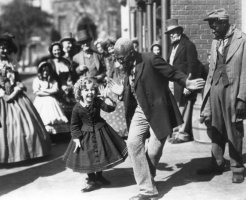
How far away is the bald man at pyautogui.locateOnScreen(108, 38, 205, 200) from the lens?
536 cm

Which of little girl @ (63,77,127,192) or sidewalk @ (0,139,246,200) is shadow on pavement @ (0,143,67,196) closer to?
sidewalk @ (0,139,246,200)

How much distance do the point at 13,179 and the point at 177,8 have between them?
4640 mm

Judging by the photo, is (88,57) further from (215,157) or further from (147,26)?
(147,26)

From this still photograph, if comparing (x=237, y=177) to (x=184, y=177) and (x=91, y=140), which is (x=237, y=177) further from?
(x=91, y=140)

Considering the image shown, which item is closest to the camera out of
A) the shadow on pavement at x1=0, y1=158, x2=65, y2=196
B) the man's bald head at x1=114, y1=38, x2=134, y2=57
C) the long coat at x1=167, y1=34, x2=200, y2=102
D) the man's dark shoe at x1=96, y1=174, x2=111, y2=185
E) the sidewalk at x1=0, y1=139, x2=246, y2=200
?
the man's bald head at x1=114, y1=38, x2=134, y2=57

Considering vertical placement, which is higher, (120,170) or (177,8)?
(177,8)

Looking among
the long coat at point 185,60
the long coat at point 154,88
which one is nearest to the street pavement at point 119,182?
the long coat at point 154,88

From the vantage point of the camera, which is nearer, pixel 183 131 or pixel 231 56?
pixel 231 56

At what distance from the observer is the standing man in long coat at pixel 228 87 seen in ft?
19.4

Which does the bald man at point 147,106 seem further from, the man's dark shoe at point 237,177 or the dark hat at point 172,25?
the dark hat at point 172,25

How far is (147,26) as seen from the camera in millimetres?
14625

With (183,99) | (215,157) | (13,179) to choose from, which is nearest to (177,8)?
(183,99)

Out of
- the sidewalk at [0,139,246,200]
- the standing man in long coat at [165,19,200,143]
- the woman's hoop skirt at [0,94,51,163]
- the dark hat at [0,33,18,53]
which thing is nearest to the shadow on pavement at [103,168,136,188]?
the sidewalk at [0,139,246,200]

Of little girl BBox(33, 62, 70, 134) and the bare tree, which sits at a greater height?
the bare tree
